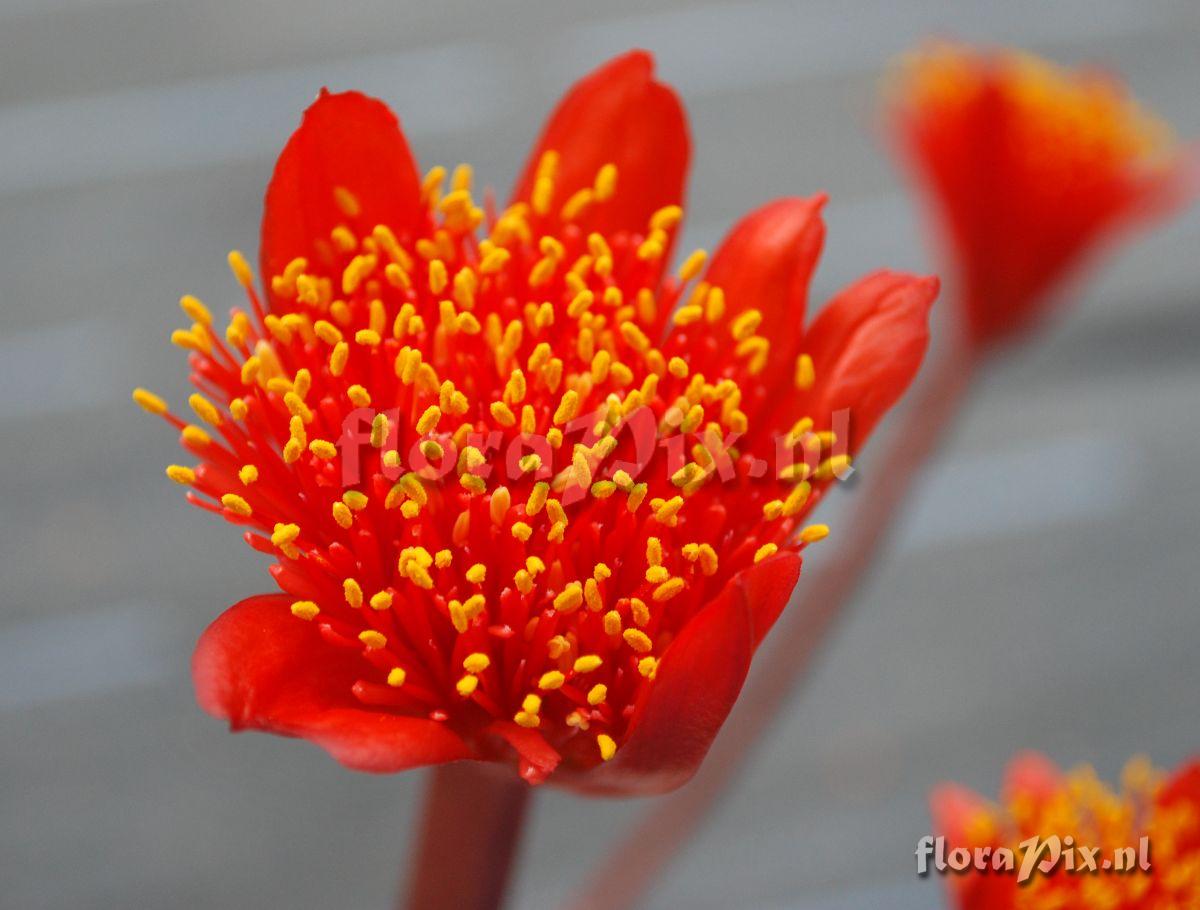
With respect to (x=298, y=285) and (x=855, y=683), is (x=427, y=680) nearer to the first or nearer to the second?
(x=298, y=285)

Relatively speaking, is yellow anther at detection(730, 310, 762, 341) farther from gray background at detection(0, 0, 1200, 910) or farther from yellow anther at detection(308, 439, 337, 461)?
gray background at detection(0, 0, 1200, 910)

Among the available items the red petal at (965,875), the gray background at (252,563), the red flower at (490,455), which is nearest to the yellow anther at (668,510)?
the red flower at (490,455)

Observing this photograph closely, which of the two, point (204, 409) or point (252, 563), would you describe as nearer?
point (204, 409)

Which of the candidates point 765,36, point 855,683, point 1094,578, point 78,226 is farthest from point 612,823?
point 765,36

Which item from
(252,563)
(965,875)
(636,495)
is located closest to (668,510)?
(636,495)

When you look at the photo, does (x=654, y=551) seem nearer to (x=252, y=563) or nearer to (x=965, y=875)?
(x=965, y=875)

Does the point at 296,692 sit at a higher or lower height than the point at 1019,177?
lower

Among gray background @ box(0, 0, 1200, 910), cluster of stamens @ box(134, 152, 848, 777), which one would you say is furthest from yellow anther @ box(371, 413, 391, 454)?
gray background @ box(0, 0, 1200, 910)

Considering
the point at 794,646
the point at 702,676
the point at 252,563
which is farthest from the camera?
the point at 252,563
